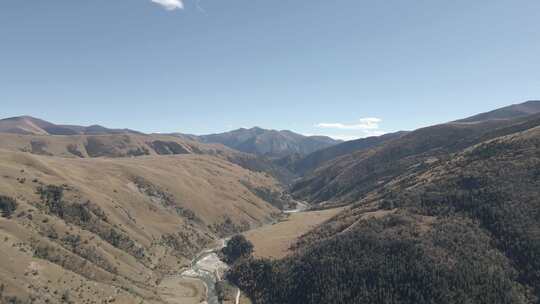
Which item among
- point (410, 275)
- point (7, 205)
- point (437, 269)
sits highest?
point (7, 205)

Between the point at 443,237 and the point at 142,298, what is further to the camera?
the point at 443,237

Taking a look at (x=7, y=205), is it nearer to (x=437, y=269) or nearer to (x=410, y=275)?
(x=410, y=275)

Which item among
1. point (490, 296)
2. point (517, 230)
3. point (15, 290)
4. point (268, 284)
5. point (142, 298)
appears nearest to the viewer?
point (15, 290)

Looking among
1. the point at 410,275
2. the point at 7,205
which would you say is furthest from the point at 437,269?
the point at 7,205

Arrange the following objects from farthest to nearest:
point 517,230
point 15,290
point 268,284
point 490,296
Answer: point 268,284, point 517,230, point 490,296, point 15,290

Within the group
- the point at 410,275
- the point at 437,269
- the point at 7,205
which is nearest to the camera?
the point at 437,269

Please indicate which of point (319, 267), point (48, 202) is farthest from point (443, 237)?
point (48, 202)

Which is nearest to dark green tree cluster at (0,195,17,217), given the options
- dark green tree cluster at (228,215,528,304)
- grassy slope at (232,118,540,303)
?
dark green tree cluster at (228,215,528,304)

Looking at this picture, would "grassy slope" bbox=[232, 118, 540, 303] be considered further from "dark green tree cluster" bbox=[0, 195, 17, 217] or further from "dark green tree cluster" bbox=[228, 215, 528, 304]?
"dark green tree cluster" bbox=[0, 195, 17, 217]

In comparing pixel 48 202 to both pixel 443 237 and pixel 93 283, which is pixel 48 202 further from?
pixel 443 237

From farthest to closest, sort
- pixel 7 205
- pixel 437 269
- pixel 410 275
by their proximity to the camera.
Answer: pixel 7 205, pixel 410 275, pixel 437 269

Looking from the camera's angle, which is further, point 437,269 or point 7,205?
point 7,205
